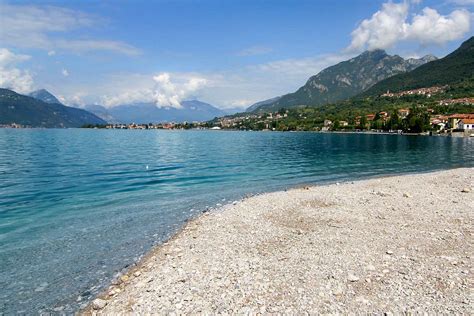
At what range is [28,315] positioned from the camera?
10164 mm

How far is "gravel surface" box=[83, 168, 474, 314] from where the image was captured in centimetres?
983

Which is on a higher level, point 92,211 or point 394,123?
point 394,123

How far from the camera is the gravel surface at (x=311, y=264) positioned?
983cm

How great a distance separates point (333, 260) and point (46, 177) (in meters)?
33.5

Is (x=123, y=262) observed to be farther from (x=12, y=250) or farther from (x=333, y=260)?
(x=333, y=260)

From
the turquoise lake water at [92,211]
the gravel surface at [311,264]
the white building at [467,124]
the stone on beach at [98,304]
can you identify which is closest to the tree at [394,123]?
the white building at [467,124]

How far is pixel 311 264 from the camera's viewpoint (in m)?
12.5

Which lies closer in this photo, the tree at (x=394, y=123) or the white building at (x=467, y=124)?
the white building at (x=467, y=124)

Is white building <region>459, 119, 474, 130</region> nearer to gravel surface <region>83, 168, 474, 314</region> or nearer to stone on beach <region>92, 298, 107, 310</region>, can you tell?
gravel surface <region>83, 168, 474, 314</region>

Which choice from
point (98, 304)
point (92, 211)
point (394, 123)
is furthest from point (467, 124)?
point (98, 304)

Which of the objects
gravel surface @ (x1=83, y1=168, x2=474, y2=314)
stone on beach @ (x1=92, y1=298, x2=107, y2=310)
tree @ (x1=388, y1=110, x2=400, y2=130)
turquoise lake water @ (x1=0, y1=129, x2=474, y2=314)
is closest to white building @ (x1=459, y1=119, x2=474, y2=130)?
tree @ (x1=388, y1=110, x2=400, y2=130)

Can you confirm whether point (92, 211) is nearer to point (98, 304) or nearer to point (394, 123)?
point (98, 304)

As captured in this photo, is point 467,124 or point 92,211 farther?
point 467,124

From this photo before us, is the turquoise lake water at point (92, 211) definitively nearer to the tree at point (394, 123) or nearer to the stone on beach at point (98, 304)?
the stone on beach at point (98, 304)
